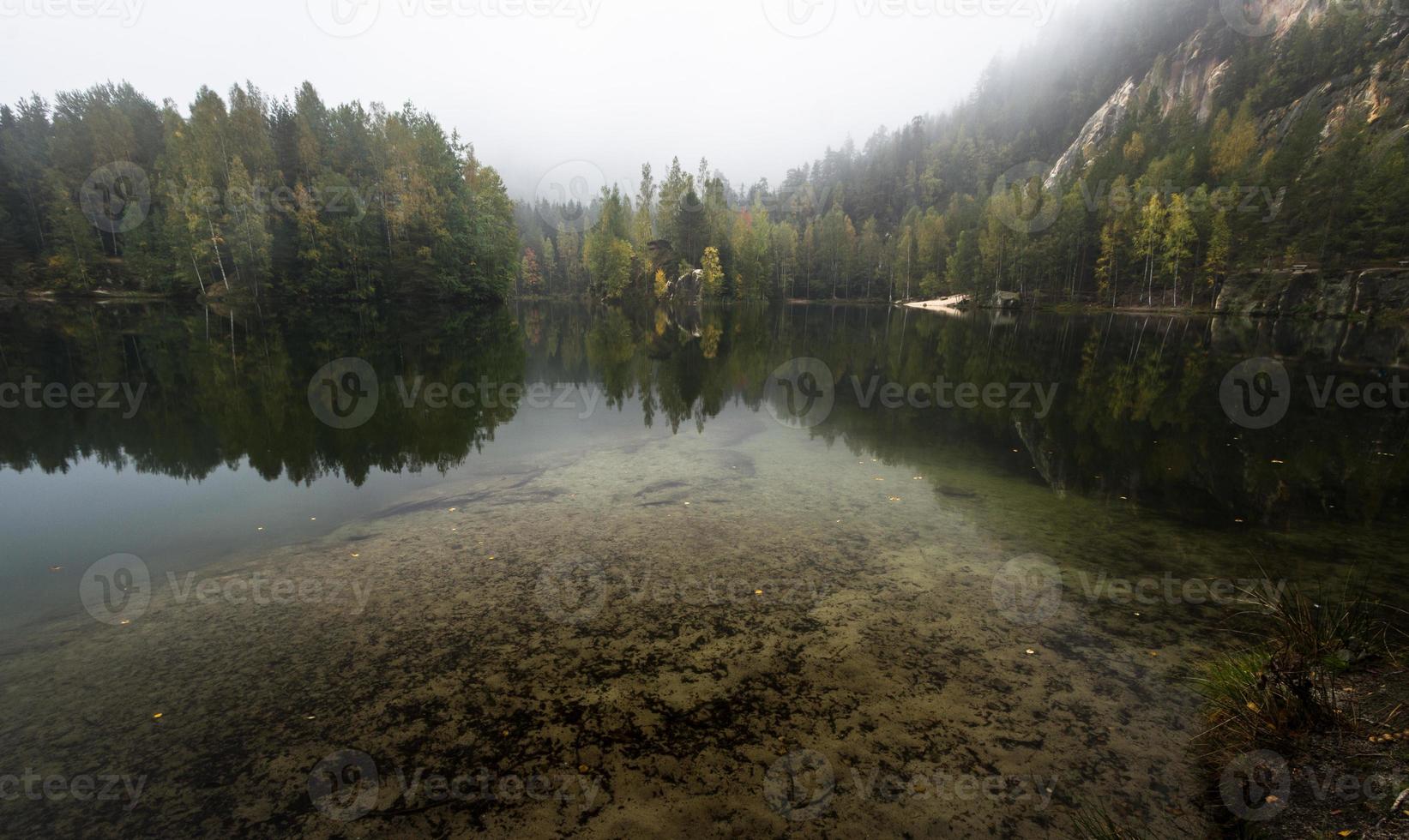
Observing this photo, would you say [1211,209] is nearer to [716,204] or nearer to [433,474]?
[716,204]

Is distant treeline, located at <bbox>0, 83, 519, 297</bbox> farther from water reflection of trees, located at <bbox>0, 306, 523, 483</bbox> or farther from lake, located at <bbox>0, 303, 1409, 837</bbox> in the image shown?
lake, located at <bbox>0, 303, 1409, 837</bbox>

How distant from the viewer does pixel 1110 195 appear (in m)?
71.4

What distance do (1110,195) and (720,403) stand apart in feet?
258

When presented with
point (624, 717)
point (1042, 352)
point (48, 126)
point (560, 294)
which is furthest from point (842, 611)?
point (560, 294)

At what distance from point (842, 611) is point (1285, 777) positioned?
3634 millimetres

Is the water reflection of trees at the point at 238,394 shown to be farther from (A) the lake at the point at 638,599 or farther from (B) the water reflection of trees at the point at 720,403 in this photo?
(A) the lake at the point at 638,599

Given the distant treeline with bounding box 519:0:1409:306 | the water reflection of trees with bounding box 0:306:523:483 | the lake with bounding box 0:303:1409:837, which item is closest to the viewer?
the lake with bounding box 0:303:1409:837

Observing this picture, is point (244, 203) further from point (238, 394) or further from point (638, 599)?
point (638, 599)

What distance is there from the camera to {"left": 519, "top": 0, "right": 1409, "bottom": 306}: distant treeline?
183 ft

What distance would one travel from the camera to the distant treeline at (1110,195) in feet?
183

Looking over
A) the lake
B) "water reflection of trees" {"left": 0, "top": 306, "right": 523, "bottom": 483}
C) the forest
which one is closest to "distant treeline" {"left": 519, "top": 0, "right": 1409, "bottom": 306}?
the forest

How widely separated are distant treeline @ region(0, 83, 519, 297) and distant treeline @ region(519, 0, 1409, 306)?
3006 centimetres

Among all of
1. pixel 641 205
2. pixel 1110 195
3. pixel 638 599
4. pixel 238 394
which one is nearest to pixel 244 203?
pixel 238 394

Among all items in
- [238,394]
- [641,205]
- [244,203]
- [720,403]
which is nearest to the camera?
[238,394]
